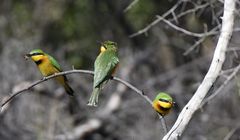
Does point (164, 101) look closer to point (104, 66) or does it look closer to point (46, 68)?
point (104, 66)

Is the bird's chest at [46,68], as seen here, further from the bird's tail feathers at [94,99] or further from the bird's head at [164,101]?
the bird's head at [164,101]

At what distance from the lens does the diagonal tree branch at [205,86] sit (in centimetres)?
337

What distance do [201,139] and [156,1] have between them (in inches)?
219

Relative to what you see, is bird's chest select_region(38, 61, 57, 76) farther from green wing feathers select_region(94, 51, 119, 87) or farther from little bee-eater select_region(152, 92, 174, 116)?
little bee-eater select_region(152, 92, 174, 116)

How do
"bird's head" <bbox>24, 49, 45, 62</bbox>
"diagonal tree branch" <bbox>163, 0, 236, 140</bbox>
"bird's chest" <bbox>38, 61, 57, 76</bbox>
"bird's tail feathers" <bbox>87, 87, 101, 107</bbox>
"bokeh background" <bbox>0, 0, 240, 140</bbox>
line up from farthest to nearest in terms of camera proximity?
"bokeh background" <bbox>0, 0, 240, 140</bbox> → "bird's chest" <bbox>38, 61, 57, 76</bbox> → "bird's head" <bbox>24, 49, 45, 62</bbox> → "bird's tail feathers" <bbox>87, 87, 101, 107</bbox> → "diagonal tree branch" <bbox>163, 0, 236, 140</bbox>

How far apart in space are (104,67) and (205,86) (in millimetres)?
1179

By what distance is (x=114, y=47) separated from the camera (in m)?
4.89

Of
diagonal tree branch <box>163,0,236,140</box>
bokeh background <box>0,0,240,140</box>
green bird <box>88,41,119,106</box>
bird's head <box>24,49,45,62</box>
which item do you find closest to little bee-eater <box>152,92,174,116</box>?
green bird <box>88,41,119,106</box>

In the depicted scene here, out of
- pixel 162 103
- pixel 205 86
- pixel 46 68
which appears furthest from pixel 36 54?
pixel 205 86

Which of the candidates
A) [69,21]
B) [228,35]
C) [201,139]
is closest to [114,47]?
[228,35]

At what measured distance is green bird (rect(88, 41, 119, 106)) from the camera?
437cm

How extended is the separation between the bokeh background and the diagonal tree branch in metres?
1.11

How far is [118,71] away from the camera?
11.6m

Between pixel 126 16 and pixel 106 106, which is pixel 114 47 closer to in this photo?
pixel 106 106
